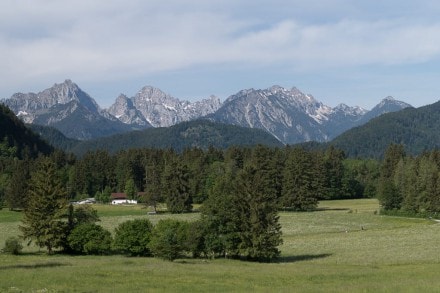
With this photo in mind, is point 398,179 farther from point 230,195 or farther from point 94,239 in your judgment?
point 94,239

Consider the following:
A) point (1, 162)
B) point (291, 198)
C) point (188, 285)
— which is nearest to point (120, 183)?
point (1, 162)

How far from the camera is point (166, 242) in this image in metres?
53.6

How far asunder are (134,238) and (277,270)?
17294 millimetres

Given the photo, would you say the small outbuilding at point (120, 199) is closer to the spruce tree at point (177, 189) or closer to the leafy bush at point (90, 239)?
the spruce tree at point (177, 189)

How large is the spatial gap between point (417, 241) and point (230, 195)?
77.8 feet

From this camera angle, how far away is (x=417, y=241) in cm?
6675

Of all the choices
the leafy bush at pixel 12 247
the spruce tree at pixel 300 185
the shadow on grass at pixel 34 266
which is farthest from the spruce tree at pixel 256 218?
the spruce tree at pixel 300 185

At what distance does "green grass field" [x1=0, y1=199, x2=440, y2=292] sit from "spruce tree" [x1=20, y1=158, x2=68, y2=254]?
203 centimetres

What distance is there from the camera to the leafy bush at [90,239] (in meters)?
58.3

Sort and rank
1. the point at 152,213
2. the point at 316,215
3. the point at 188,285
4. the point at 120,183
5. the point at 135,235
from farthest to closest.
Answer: the point at 120,183
the point at 152,213
the point at 316,215
the point at 135,235
the point at 188,285

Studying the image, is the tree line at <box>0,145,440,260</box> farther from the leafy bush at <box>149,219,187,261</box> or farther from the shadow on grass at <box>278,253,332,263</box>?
the shadow on grass at <box>278,253,332,263</box>

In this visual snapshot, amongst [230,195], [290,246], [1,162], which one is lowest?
[290,246]

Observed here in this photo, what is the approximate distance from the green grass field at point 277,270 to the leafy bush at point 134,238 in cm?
279

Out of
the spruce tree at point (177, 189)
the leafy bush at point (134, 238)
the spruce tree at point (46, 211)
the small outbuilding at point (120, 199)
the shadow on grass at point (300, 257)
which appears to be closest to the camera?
the shadow on grass at point (300, 257)
